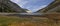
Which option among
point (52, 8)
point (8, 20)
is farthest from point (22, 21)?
point (52, 8)

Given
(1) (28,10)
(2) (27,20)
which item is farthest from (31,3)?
(2) (27,20)

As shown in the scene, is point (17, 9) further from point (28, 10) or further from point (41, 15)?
point (41, 15)

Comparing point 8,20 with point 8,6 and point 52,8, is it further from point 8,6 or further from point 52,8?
point 52,8

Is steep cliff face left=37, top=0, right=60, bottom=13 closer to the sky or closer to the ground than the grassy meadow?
closer to the sky

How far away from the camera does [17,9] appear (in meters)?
0.97

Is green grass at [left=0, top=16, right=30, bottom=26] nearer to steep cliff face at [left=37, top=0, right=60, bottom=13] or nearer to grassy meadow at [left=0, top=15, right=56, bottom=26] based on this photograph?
grassy meadow at [left=0, top=15, right=56, bottom=26]

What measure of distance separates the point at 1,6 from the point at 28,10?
0.19 m

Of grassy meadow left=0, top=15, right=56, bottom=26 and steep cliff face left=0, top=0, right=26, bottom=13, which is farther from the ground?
steep cliff face left=0, top=0, right=26, bottom=13

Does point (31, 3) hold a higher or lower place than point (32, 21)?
higher

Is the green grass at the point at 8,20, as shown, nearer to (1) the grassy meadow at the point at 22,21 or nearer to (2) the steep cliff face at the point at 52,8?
(1) the grassy meadow at the point at 22,21

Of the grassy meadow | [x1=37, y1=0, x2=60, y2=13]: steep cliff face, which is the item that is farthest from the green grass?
[x1=37, y1=0, x2=60, y2=13]: steep cliff face

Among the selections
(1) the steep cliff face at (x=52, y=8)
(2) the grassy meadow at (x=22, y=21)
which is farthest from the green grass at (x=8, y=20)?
(1) the steep cliff face at (x=52, y=8)

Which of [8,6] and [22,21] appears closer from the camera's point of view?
[22,21]

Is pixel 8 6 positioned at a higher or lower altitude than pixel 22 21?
higher
